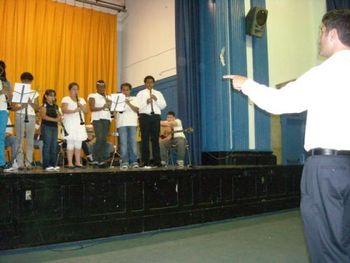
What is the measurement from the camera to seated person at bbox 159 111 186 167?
6594 mm

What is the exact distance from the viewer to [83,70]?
9609 mm

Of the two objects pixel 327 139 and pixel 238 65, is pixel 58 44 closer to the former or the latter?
pixel 238 65

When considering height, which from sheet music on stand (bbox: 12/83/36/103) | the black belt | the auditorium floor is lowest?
the auditorium floor

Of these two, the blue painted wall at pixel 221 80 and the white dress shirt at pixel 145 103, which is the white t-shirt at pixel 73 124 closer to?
the white dress shirt at pixel 145 103

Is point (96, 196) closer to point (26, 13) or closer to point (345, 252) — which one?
point (345, 252)

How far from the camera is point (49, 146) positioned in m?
4.88

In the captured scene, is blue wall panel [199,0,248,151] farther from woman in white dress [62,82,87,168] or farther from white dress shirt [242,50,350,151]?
white dress shirt [242,50,350,151]

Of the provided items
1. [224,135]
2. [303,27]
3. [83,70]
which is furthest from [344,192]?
[83,70]

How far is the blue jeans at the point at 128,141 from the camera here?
536cm

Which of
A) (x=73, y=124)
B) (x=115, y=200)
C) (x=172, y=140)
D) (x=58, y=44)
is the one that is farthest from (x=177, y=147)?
(x=58, y=44)

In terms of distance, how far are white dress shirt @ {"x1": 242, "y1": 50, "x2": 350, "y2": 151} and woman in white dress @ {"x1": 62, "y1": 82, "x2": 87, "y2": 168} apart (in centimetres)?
382

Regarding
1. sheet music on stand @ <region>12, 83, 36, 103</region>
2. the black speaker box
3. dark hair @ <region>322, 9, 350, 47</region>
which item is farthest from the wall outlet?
the black speaker box

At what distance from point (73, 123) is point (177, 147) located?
2220 mm

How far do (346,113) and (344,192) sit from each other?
308 mm
